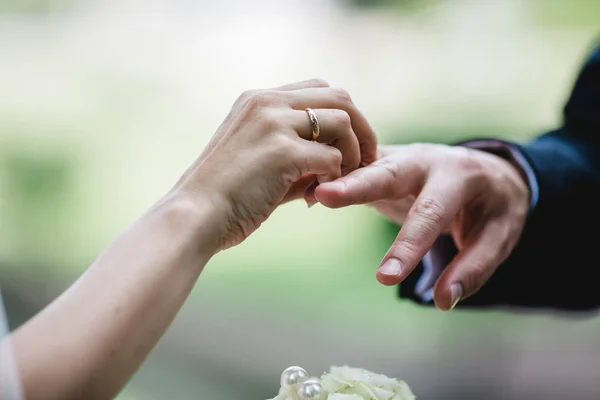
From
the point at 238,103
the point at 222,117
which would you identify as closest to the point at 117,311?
the point at 238,103

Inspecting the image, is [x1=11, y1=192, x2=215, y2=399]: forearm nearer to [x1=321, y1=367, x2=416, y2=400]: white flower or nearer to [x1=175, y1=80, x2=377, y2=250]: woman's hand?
[x1=175, y1=80, x2=377, y2=250]: woman's hand

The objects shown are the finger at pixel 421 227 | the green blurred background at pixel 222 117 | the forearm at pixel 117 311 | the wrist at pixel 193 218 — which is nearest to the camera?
the forearm at pixel 117 311

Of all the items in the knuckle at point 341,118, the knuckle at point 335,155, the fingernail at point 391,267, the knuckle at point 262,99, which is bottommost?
the fingernail at point 391,267

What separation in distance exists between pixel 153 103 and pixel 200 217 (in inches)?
50.9

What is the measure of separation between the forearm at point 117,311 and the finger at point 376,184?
163mm

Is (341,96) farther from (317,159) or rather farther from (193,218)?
(193,218)

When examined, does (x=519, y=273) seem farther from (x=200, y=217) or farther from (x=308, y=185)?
(x=200, y=217)

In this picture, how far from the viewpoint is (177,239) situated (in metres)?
0.61

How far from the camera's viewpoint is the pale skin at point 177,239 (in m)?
0.52

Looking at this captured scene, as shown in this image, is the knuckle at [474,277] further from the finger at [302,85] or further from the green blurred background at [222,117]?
the green blurred background at [222,117]

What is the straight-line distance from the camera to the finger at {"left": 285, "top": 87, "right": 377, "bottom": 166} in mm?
739

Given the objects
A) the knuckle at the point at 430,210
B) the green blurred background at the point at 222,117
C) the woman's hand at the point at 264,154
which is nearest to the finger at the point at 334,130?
the woman's hand at the point at 264,154

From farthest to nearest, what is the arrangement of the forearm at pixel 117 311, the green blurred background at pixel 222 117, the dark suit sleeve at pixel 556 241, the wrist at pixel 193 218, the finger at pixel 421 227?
the green blurred background at pixel 222 117 → the dark suit sleeve at pixel 556 241 → the finger at pixel 421 227 → the wrist at pixel 193 218 → the forearm at pixel 117 311

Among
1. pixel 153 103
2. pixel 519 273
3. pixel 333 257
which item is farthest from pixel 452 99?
pixel 519 273
